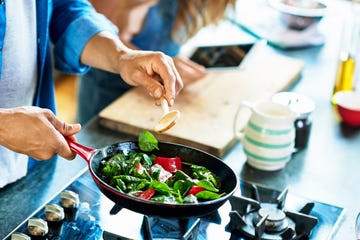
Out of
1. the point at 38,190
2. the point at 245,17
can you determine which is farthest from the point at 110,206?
the point at 245,17

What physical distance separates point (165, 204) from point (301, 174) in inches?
21.0

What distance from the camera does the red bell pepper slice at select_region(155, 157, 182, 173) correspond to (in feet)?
3.91

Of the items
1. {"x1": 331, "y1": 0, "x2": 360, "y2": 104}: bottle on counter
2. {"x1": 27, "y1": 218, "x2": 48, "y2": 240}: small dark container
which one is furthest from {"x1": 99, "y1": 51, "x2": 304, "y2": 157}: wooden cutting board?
{"x1": 27, "y1": 218, "x2": 48, "y2": 240}: small dark container

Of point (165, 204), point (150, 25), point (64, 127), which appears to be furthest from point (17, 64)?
point (150, 25)

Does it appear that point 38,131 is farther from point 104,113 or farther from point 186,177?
point 104,113

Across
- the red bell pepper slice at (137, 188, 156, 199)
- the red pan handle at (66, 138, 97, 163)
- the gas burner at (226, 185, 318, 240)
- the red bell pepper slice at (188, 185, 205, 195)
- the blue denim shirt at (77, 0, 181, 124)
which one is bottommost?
the blue denim shirt at (77, 0, 181, 124)

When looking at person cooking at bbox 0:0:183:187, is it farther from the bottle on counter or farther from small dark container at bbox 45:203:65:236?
the bottle on counter

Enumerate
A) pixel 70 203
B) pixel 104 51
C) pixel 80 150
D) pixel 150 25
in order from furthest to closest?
pixel 150 25, pixel 104 51, pixel 70 203, pixel 80 150

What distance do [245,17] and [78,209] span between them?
1323 mm

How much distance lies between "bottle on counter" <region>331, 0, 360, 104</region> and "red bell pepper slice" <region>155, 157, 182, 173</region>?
752 mm

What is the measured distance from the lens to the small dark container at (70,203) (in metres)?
1.23

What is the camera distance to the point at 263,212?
1235 millimetres

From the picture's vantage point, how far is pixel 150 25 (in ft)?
6.72

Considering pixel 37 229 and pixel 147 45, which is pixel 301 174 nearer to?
pixel 37 229
